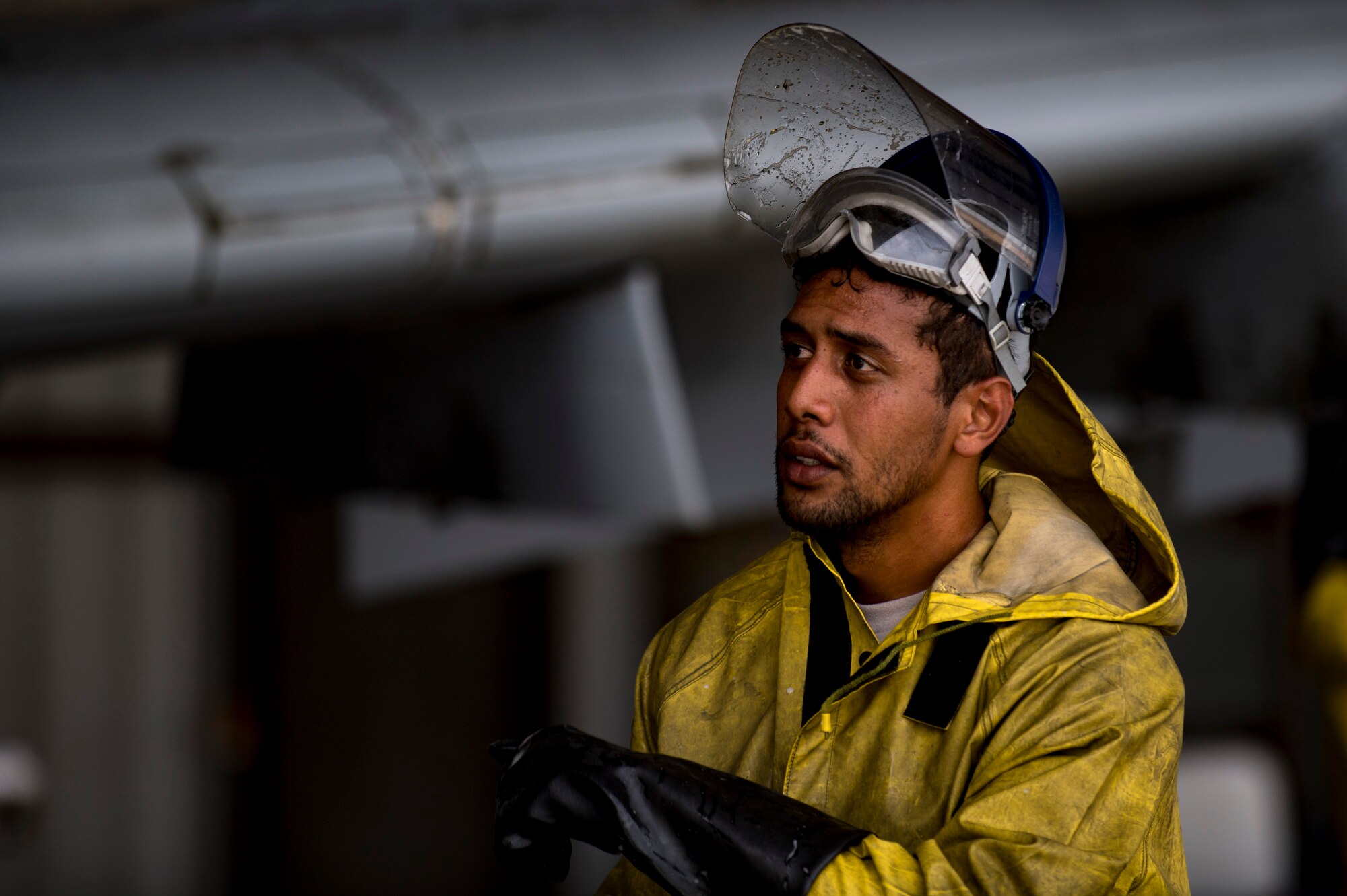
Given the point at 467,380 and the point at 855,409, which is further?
the point at 467,380

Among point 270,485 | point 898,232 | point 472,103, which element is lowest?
point 270,485

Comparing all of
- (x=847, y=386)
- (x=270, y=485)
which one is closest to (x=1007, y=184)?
(x=847, y=386)

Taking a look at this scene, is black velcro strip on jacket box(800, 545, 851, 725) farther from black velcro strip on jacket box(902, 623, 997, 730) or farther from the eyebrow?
the eyebrow

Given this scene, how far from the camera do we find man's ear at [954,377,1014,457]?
4.49 ft

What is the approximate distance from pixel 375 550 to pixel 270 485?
1.02 metres

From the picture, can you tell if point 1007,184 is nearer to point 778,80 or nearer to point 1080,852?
point 778,80

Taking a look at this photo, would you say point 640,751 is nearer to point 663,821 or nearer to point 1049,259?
point 663,821

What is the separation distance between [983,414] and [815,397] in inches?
7.7

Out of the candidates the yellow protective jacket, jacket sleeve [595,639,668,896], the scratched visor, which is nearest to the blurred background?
the scratched visor

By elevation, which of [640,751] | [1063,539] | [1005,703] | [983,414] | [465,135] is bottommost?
[640,751]

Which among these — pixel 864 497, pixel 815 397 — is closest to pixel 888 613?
pixel 864 497

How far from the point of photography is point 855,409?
132 centimetres

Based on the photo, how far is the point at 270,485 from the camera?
3.96 metres

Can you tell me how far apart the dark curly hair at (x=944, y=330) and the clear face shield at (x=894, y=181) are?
0.01 metres
